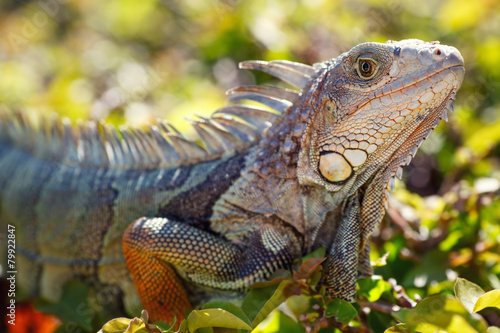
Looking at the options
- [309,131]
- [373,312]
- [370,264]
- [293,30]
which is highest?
[293,30]

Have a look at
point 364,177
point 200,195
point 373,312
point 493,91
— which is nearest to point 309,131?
point 364,177

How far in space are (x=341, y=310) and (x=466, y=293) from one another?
560 millimetres

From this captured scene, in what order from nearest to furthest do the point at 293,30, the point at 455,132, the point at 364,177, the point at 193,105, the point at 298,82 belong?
the point at 364,177 < the point at 298,82 < the point at 455,132 < the point at 193,105 < the point at 293,30

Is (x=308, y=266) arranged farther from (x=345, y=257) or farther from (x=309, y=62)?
(x=309, y=62)

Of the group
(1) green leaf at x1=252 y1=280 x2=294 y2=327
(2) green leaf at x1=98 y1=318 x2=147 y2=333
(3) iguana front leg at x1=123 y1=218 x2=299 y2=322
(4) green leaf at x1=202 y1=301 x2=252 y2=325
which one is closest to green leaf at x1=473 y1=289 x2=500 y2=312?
(1) green leaf at x1=252 y1=280 x2=294 y2=327

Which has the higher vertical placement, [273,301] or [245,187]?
[245,187]

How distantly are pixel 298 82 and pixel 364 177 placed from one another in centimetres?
77

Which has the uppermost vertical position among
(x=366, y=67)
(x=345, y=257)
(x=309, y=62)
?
(x=309, y=62)

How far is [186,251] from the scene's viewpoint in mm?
2814

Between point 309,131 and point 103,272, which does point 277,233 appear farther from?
point 103,272

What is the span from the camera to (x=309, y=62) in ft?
17.2

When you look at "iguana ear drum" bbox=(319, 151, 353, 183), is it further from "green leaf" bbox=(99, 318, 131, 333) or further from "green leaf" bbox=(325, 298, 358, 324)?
"green leaf" bbox=(99, 318, 131, 333)

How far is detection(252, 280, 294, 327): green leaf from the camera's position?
2.31 meters

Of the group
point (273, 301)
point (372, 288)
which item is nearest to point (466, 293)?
point (372, 288)
